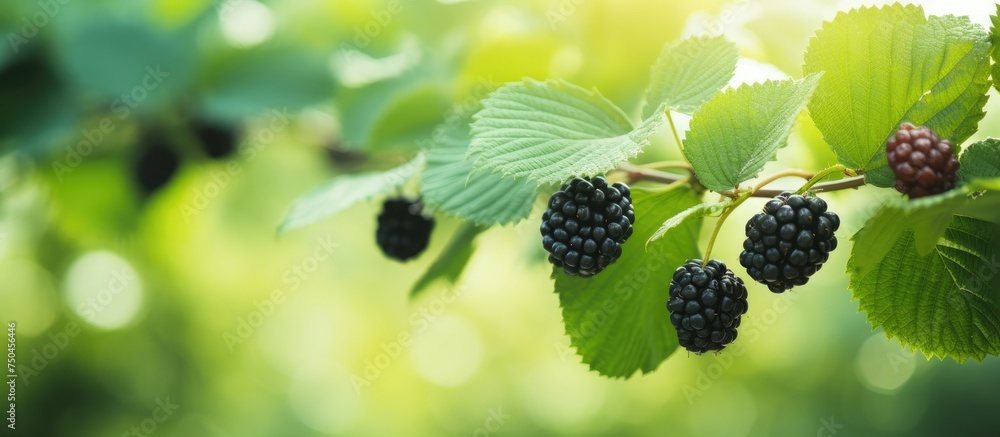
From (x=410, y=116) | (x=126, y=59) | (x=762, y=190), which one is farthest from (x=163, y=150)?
(x=762, y=190)

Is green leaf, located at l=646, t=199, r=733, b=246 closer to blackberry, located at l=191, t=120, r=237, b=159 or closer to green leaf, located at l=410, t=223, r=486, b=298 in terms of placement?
green leaf, located at l=410, t=223, r=486, b=298

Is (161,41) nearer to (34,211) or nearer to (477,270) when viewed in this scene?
(34,211)

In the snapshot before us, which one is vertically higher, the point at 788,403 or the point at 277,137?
the point at 277,137

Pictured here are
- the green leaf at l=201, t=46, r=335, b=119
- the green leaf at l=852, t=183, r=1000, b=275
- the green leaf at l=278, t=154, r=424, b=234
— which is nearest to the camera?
the green leaf at l=852, t=183, r=1000, b=275

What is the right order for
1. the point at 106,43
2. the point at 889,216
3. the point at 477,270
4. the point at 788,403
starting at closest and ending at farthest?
the point at 889,216 → the point at 106,43 → the point at 477,270 → the point at 788,403

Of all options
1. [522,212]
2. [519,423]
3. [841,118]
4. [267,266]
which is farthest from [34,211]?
[519,423]

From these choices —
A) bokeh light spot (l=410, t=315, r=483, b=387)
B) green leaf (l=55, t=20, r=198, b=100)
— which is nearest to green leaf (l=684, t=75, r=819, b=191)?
green leaf (l=55, t=20, r=198, b=100)
